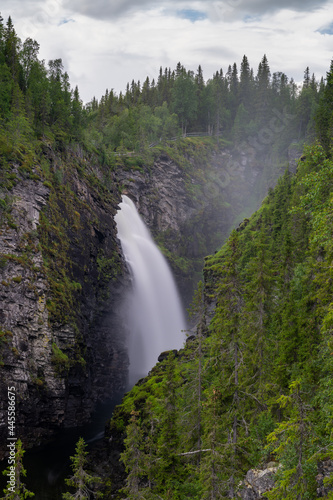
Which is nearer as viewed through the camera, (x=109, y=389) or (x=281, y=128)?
(x=109, y=389)

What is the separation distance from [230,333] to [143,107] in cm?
9380

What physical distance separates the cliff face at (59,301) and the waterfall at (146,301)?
303cm

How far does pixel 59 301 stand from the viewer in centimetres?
4509

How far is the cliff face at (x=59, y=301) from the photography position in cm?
3834

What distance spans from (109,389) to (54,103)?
1673 inches

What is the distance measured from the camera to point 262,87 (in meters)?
122

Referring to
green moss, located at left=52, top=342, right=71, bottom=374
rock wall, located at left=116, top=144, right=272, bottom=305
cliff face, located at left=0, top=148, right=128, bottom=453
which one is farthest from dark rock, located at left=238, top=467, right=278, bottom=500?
rock wall, located at left=116, top=144, right=272, bottom=305

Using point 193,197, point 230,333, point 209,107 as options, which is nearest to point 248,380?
point 230,333

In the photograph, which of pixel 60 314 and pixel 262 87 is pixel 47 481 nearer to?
pixel 60 314

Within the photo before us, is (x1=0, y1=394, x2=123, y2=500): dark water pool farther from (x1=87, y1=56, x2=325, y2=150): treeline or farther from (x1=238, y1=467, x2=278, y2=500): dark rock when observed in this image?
(x1=87, y1=56, x2=325, y2=150): treeline

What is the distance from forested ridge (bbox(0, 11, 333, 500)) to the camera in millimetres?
16359

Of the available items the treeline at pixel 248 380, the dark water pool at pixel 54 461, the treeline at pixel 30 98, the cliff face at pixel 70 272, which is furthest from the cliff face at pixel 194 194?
the treeline at pixel 248 380

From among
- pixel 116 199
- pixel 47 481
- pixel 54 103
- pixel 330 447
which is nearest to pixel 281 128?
pixel 116 199

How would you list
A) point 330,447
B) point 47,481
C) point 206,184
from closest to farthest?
1. point 330,447
2. point 47,481
3. point 206,184
